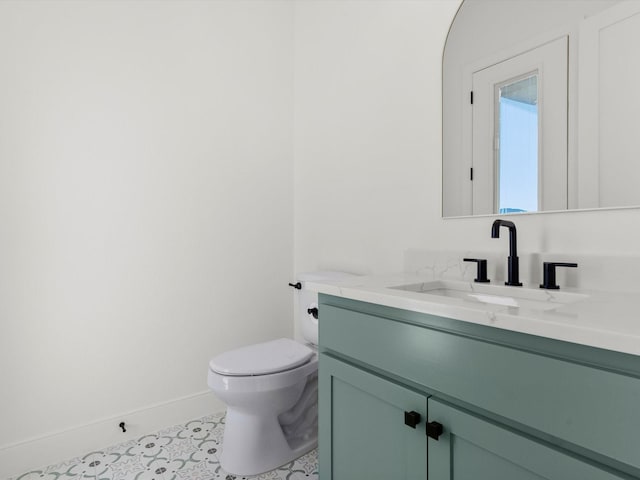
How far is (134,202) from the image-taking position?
1826mm

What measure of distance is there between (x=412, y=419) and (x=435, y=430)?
0.06m

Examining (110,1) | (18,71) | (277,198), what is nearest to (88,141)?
(18,71)

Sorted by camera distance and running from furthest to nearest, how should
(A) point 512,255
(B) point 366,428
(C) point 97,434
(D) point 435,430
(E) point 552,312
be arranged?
(C) point 97,434 → (A) point 512,255 → (B) point 366,428 → (D) point 435,430 → (E) point 552,312

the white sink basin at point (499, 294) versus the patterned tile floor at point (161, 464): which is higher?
the white sink basin at point (499, 294)

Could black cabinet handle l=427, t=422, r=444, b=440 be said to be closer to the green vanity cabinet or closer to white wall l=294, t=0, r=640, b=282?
the green vanity cabinet

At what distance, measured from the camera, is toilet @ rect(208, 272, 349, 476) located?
1498 millimetres

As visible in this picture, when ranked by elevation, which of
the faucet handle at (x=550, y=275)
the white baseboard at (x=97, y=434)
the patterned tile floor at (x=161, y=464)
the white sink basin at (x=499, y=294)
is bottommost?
the patterned tile floor at (x=161, y=464)

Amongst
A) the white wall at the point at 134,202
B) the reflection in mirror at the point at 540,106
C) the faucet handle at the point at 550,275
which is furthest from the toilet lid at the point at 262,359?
the faucet handle at the point at 550,275

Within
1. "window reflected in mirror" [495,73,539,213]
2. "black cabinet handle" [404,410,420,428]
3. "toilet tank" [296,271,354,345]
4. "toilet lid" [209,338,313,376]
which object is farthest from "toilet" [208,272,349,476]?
"window reflected in mirror" [495,73,539,213]

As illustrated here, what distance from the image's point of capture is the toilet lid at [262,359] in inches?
59.5

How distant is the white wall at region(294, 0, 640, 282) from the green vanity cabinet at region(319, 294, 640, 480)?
587 millimetres

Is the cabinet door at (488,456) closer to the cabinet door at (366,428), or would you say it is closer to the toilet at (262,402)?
the cabinet door at (366,428)

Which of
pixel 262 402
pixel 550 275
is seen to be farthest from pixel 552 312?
pixel 262 402

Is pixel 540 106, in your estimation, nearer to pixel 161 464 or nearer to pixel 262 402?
pixel 262 402
